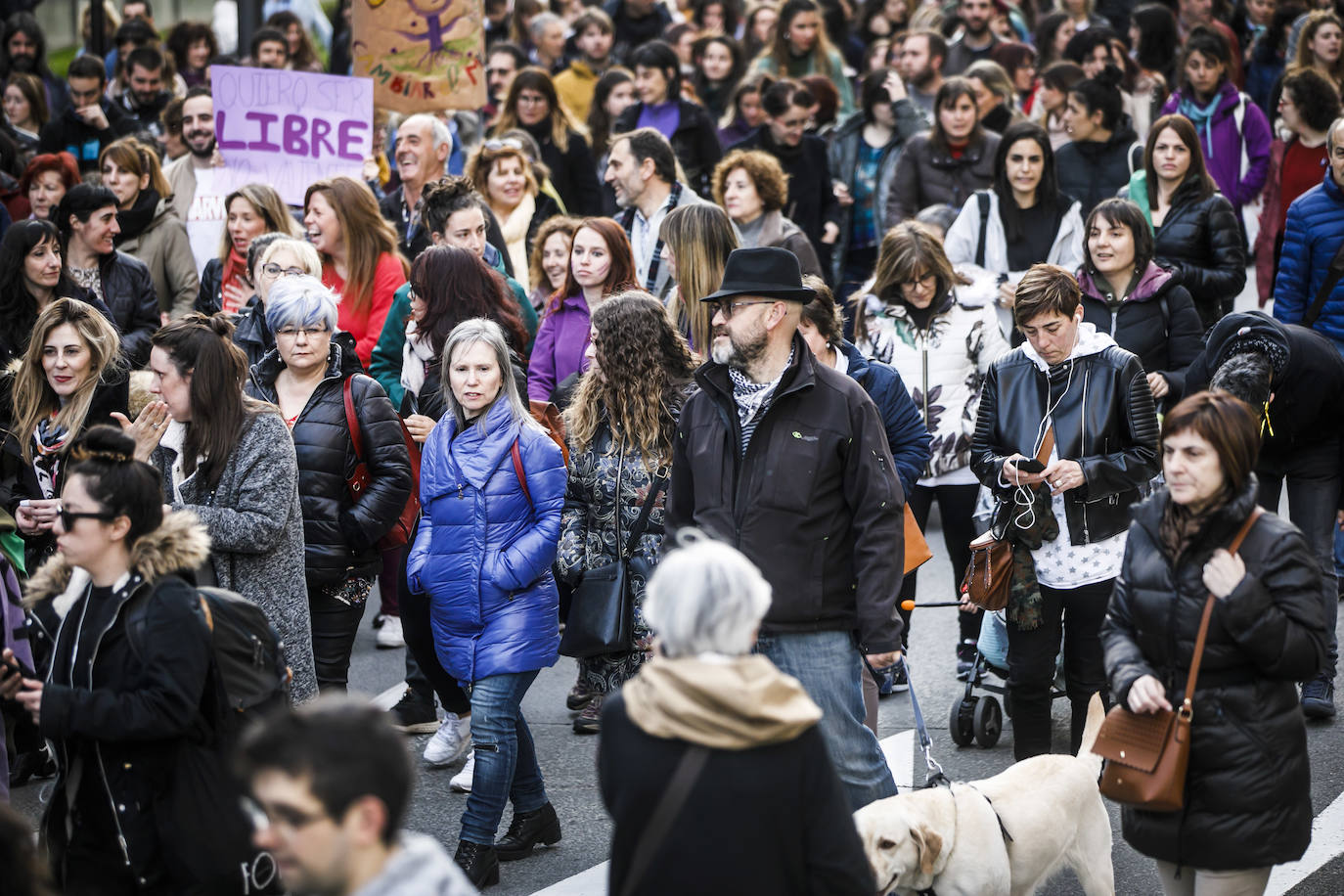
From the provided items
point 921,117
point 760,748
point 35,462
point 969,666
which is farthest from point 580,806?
point 921,117

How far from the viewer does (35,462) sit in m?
6.94

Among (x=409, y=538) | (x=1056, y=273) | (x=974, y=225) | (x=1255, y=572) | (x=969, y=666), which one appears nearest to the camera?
(x=1255, y=572)

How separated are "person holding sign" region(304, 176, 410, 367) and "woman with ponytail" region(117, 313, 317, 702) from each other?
2.69m

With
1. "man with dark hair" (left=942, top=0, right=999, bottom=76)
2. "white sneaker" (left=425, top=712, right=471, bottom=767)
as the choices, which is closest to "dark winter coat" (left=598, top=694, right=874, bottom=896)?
"white sneaker" (left=425, top=712, right=471, bottom=767)

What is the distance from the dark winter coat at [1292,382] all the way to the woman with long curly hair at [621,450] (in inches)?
98.9

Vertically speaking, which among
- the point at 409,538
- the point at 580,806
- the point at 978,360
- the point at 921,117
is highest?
the point at 921,117

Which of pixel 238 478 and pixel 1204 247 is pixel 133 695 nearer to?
pixel 238 478

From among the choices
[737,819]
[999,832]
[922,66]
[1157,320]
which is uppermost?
[922,66]

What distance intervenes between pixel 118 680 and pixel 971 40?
12754 mm

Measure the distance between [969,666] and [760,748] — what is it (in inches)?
173

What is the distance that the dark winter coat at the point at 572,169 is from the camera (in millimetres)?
12289

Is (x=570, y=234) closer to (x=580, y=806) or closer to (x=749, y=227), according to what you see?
(x=749, y=227)

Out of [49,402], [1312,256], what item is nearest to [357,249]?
[49,402]

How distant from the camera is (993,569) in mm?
6219
